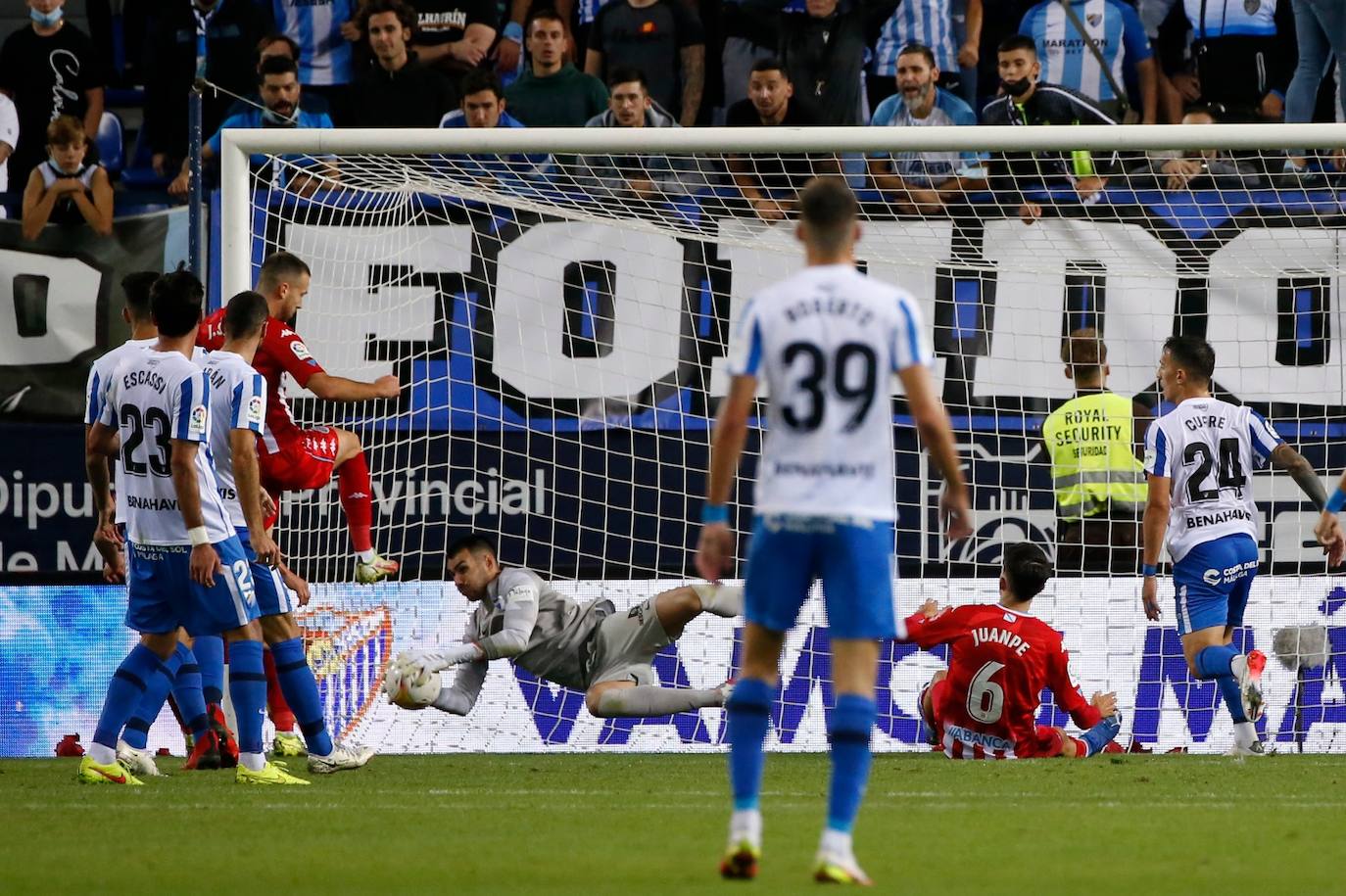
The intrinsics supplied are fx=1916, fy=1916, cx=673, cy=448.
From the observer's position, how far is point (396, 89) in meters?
13.3

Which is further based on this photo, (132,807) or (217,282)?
(217,282)

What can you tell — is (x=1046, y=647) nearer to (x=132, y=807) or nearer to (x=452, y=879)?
(x=132, y=807)

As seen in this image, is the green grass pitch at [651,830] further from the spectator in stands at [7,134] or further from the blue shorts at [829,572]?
the spectator in stands at [7,134]

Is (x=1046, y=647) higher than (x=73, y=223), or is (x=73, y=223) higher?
(x=73, y=223)

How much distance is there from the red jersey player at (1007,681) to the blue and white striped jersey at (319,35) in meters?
6.68

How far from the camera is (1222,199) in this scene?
1117cm

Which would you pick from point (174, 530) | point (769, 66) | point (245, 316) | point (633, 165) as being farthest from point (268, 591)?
point (769, 66)

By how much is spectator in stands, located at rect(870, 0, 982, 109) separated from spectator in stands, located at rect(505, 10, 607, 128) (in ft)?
6.45

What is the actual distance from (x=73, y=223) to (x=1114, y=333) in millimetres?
6354

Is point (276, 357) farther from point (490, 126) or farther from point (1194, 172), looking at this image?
point (1194, 172)

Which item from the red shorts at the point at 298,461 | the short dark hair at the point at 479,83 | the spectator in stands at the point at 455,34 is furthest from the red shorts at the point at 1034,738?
the spectator in stands at the point at 455,34

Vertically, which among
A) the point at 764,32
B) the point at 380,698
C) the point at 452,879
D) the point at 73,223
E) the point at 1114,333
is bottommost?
the point at 380,698

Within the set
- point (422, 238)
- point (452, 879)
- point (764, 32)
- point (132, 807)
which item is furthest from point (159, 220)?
point (452, 879)

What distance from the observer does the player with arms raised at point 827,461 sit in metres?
4.88
